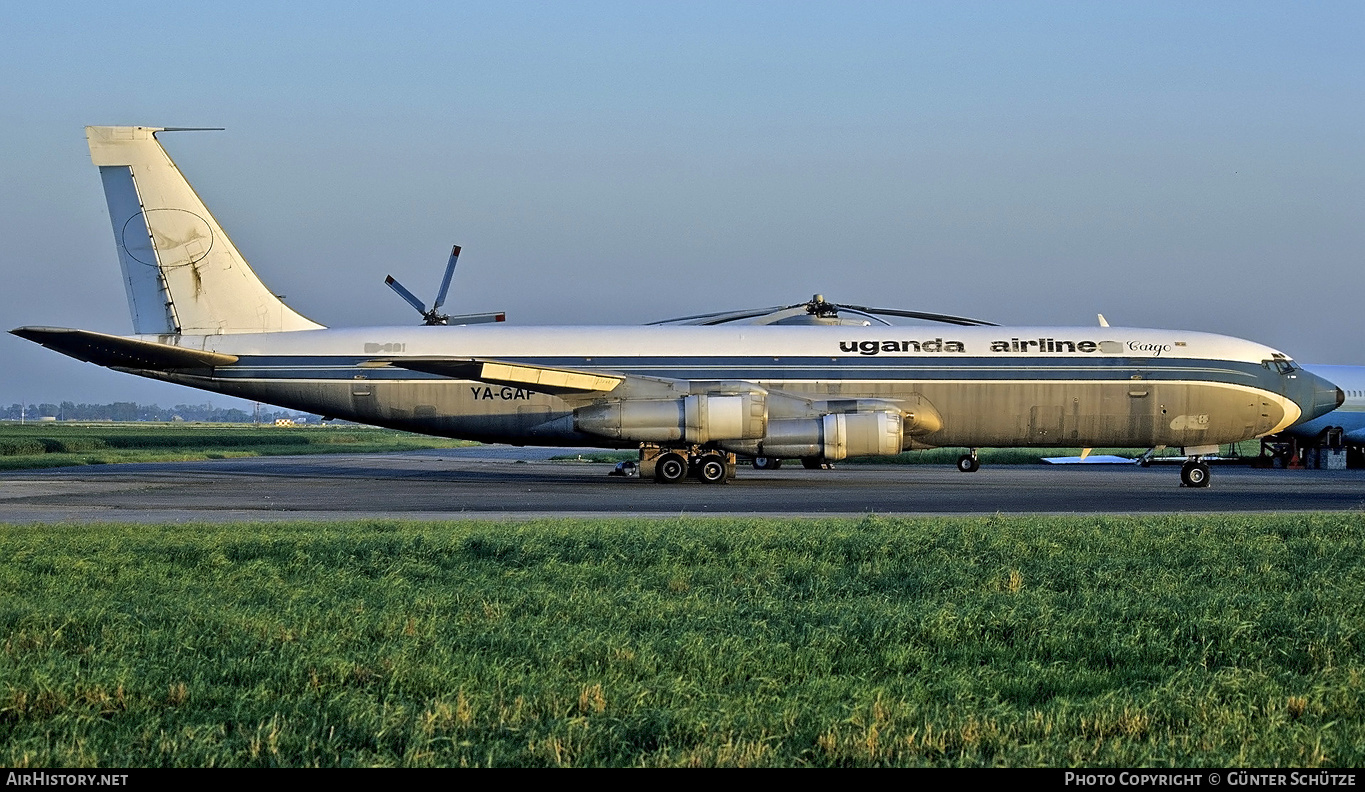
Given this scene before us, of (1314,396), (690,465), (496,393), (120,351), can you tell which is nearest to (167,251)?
(120,351)

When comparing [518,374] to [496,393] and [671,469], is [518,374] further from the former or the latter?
[671,469]

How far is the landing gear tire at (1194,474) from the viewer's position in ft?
93.5

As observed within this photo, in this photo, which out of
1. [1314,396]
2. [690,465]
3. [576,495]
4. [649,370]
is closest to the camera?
[576,495]

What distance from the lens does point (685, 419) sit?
28.0 metres

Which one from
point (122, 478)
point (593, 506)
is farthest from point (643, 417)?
point (122, 478)

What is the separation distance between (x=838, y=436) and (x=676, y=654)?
2063 cm

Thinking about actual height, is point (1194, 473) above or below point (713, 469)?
below

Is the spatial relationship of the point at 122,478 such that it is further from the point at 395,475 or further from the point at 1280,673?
the point at 1280,673

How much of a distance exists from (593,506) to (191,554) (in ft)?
31.4

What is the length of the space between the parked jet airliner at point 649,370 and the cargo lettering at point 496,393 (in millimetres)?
32

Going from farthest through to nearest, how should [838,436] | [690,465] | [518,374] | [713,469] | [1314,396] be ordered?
[1314,396], [690,465], [713,469], [518,374], [838,436]

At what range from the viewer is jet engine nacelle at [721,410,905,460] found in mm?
27391

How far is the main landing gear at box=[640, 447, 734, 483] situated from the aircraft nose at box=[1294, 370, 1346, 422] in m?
15.0

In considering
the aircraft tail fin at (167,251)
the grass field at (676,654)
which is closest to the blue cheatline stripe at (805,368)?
the aircraft tail fin at (167,251)
